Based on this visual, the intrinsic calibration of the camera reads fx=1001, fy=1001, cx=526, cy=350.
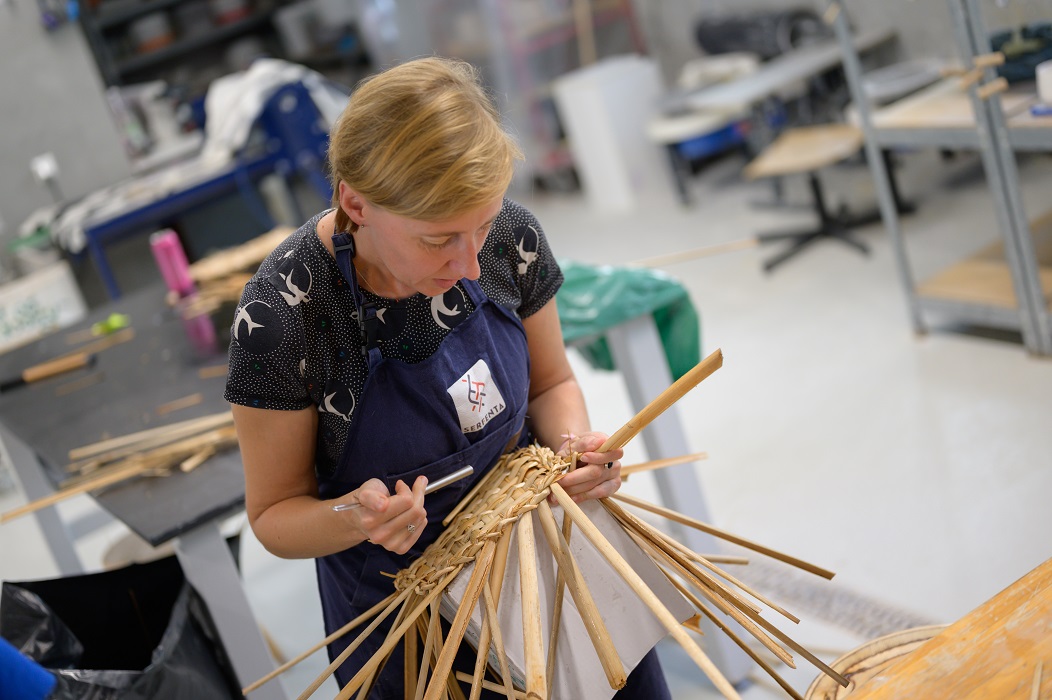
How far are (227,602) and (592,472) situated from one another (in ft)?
2.87

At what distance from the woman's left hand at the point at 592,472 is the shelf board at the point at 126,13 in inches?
280

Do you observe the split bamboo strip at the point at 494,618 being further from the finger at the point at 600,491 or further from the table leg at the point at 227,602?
the table leg at the point at 227,602

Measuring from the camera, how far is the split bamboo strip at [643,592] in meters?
1.01

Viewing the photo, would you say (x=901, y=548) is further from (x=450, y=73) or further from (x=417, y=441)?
(x=450, y=73)

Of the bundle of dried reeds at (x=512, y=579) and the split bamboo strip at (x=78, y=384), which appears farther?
the split bamboo strip at (x=78, y=384)

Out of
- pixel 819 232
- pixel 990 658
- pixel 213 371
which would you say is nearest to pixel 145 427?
pixel 213 371

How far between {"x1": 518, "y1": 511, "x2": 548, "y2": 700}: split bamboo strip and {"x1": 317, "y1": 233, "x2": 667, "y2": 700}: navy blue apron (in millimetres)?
151

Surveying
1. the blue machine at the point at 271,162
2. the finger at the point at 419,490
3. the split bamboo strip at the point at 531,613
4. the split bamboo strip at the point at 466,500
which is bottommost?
the split bamboo strip at the point at 531,613

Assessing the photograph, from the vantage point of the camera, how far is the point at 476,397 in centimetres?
144

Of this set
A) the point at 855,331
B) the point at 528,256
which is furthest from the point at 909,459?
the point at 528,256

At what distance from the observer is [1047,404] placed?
10.2ft

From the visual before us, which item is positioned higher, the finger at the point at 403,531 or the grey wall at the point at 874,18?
the grey wall at the point at 874,18

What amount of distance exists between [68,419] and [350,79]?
6.46 meters

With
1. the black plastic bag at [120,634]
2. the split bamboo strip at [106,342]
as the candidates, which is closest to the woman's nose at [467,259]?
the black plastic bag at [120,634]
